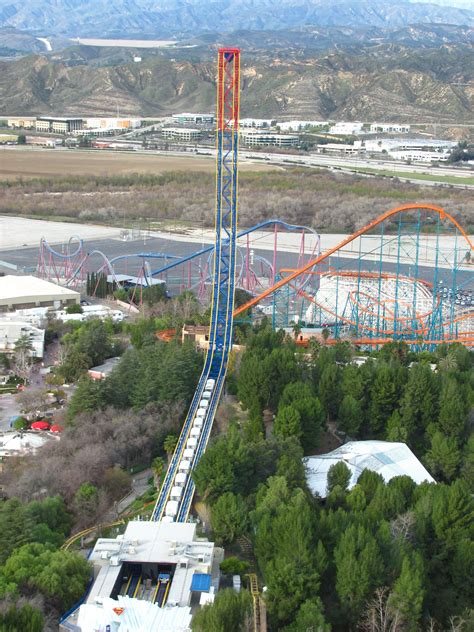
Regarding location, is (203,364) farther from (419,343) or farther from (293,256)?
(293,256)

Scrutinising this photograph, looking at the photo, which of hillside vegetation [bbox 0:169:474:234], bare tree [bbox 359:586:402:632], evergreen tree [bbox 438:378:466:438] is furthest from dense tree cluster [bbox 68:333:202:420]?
hillside vegetation [bbox 0:169:474:234]

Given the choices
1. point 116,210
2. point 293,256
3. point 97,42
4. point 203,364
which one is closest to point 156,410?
point 203,364

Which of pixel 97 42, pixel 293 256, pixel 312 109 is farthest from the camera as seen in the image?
pixel 97 42

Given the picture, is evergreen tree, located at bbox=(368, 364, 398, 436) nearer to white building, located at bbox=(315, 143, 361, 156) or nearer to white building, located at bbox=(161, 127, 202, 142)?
white building, located at bbox=(315, 143, 361, 156)

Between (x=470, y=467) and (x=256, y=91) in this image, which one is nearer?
(x=470, y=467)

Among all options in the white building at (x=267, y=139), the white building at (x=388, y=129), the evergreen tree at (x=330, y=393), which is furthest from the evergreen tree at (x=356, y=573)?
the white building at (x=388, y=129)

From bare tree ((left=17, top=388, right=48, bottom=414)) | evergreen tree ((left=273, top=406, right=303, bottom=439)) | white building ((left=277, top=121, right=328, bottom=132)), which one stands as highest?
evergreen tree ((left=273, top=406, right=303, bottom=439))
